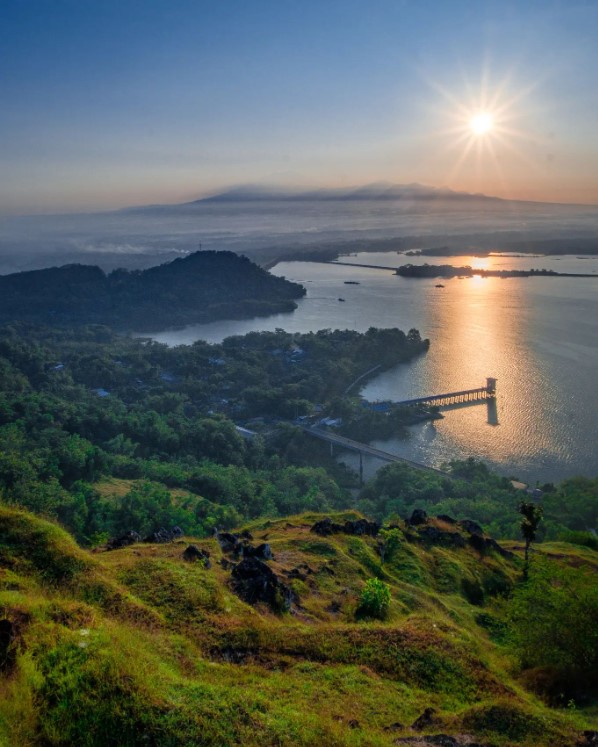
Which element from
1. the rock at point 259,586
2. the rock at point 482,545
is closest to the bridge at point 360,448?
the rock at point 482,545

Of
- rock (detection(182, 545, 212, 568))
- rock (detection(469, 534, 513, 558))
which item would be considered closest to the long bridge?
rock (detection(469, 534, 513, 558))

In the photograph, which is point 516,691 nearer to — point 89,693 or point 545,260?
point 89,693

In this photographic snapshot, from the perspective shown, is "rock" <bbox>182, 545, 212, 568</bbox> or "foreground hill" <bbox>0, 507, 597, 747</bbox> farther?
"rock" <bbox>182, 545, 212, 568</bbox>

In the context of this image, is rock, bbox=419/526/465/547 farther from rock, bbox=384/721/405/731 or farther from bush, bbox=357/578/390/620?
rock, bbox=384/721/405/731

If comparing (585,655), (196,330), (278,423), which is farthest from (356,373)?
(585,655)

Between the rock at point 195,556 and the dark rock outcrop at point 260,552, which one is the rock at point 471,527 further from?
the rock at point 195,556
